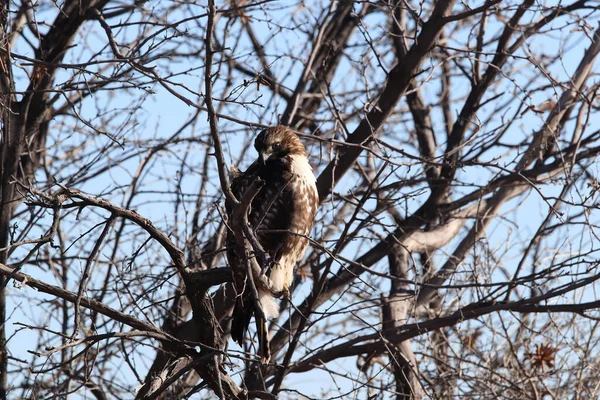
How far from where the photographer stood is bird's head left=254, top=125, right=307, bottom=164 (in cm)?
495

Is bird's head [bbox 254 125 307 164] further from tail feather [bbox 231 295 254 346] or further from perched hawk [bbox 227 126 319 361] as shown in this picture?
tail feather [bbox 231 295 254 346]

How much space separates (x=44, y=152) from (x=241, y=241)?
3465 mm

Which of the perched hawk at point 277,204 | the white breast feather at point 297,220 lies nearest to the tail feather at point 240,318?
the perched hawk at point 277,204

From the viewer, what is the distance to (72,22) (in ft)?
18.8

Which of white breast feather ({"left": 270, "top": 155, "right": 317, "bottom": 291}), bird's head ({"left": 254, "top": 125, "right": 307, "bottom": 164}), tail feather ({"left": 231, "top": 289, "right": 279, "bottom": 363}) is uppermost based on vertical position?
bird's head ({"left": 254, "top": 125, "right": 307, "bottom": 164})

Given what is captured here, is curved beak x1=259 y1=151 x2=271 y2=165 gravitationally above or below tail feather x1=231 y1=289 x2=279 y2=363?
above

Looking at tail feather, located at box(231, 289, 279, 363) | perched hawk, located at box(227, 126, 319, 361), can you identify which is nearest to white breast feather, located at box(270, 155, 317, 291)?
perched hawk, located at box(227, 126, 319, 361)

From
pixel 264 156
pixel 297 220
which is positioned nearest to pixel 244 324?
pixel 297 220

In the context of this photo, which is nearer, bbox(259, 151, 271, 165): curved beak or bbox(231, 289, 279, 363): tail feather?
bbox(231, 289, 279, 363): tail feather

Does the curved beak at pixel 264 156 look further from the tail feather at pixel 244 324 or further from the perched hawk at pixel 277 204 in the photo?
the tail feather at pixel 244 324

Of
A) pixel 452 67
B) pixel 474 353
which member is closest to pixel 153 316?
pixel 474 353

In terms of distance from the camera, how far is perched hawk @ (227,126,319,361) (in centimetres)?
476

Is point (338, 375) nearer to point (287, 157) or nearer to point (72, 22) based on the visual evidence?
point (287, 157)

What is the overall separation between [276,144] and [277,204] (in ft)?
1.11
